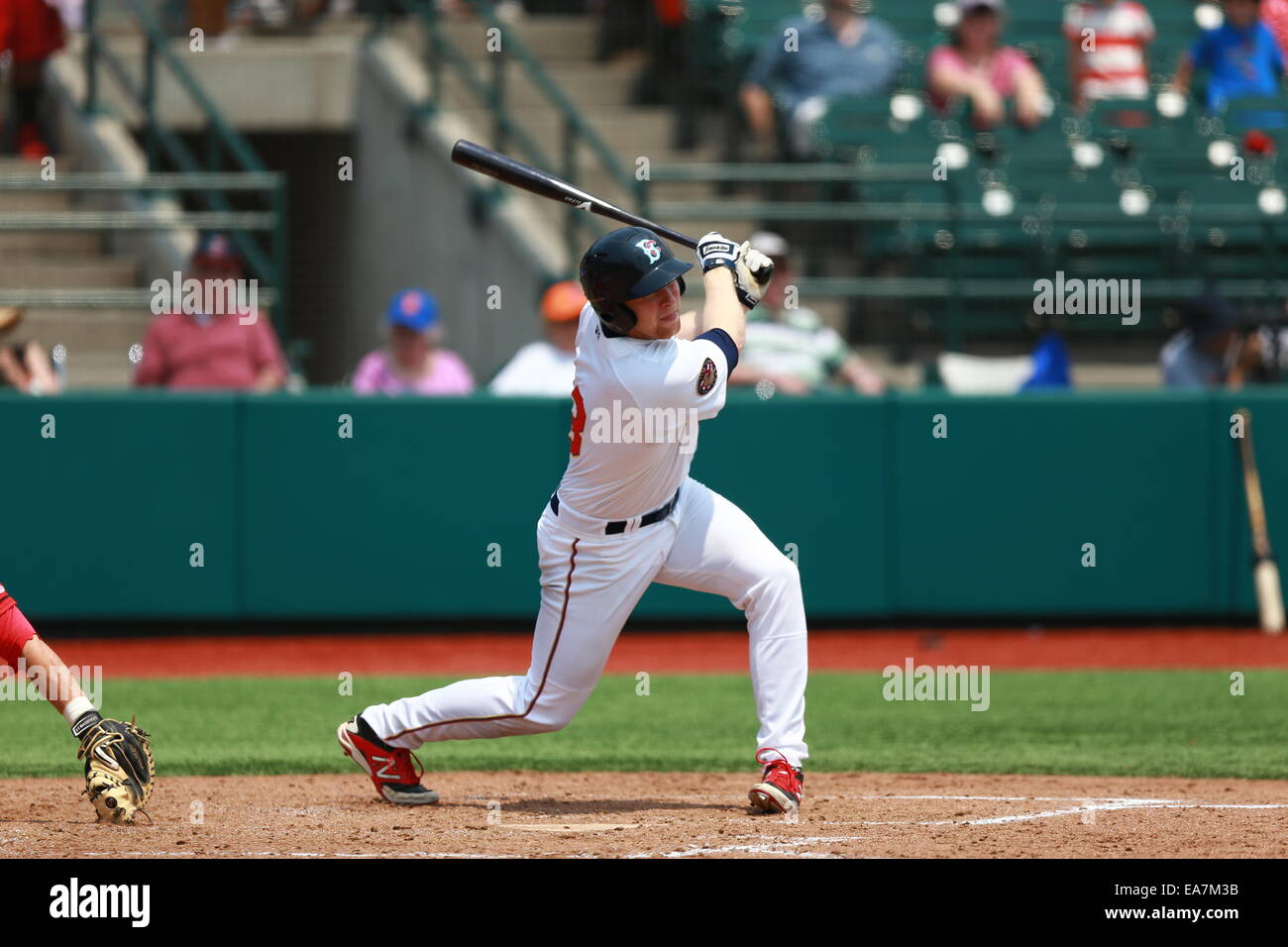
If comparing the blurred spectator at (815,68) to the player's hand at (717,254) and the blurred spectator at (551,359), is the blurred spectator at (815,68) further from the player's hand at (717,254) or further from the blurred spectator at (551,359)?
the player's hand at (717,254)

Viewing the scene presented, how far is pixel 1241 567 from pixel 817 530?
2.43m

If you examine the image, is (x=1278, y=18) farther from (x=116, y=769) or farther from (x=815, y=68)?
(x=116, y=769)

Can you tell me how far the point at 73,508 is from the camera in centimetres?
1070

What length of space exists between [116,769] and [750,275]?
2520 mm

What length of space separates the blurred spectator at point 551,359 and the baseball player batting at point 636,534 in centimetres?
466

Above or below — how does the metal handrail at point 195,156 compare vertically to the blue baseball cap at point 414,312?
above

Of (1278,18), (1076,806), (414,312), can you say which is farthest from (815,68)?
(1076,806)

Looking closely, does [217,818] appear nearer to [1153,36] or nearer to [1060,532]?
[1060,532]

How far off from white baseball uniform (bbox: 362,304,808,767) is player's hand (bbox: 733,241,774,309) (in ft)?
0.90

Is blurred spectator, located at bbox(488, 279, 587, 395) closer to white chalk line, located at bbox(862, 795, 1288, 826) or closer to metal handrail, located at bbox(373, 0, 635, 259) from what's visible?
metal handrail, located at bbox(373, 0, 635, 259)

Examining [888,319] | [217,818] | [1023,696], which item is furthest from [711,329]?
[888,319]

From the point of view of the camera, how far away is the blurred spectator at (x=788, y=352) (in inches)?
442

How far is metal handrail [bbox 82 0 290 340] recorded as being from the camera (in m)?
11.9

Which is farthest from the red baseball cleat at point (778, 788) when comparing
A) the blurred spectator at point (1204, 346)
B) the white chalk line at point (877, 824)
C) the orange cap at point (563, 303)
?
the blurred spectator at point (1204, 346)
